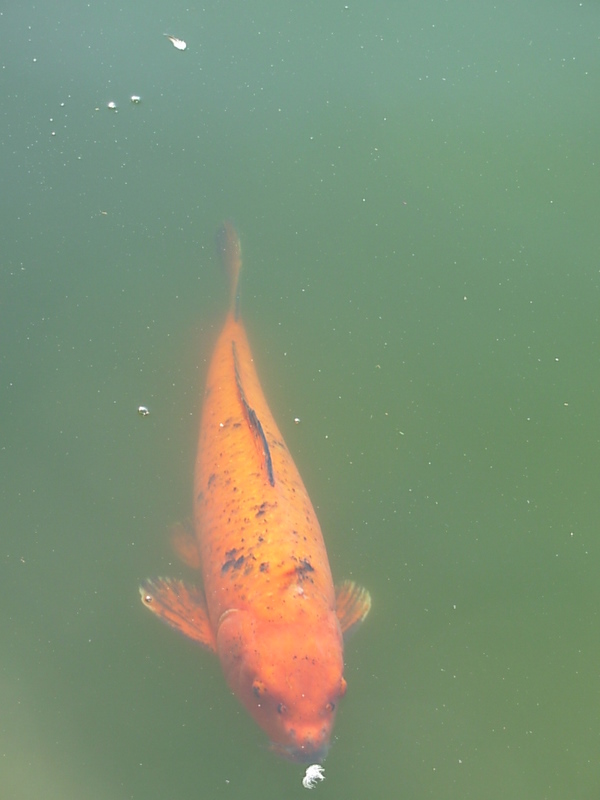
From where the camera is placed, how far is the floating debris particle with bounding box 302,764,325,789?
2.54 meters

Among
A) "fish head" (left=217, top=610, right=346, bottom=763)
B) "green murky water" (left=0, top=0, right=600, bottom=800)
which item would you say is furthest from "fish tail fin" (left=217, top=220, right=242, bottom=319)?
"fish head" (left=217, top=610, right=346, bottom=763)

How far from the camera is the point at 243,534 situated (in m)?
2.62


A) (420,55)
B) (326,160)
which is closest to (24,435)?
(326,160)

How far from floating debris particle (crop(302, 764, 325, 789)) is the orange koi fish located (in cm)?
35

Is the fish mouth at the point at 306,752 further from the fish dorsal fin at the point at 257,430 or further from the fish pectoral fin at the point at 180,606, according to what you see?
the fish dorsal fin at the point at 257,430

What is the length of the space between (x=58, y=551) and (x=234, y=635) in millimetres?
1090

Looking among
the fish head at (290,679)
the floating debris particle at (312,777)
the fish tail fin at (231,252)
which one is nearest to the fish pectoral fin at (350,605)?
the fish head at (290,679)

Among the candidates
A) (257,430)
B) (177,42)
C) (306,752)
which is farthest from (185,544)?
(177,42)

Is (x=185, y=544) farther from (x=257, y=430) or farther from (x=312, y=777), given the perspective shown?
(x=312, y=777)

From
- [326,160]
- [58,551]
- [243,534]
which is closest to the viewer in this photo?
[243,534]

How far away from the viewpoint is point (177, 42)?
4.79m

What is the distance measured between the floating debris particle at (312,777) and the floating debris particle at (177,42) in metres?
4.47

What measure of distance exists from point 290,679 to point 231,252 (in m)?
2.44

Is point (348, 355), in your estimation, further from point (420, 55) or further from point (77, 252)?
point (420, 55)
